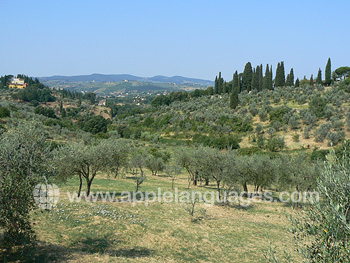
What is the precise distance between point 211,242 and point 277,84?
95488 millimetres

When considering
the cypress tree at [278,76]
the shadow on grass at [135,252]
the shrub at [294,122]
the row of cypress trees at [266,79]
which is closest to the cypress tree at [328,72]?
the row of cypress trees at [266,79]

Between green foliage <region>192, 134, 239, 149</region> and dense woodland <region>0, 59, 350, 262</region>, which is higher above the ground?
dense woodland <region>0, 59, 350, 262</region>

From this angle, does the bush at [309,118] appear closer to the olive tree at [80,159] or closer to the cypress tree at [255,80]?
the cypress tree at [255,80]

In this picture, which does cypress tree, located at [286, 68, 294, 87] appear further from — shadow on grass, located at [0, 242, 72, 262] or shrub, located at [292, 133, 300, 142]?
shadow on grass, located at [0, 242, 72, 262]

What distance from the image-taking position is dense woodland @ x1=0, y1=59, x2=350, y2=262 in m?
9.00

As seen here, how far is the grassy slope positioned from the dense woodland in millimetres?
3008

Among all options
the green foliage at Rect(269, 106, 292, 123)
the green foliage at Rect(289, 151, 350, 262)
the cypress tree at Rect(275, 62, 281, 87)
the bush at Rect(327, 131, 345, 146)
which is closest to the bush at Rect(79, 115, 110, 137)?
the green foliage at Rect(269, 106, 292, 123)

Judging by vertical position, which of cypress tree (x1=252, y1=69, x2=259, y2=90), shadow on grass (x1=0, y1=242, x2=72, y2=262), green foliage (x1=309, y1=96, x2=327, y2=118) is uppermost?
cypress tree (x1=252, y1=69, x2=259, y2=90)

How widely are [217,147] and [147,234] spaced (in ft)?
172

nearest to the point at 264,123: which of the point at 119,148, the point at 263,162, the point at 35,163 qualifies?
the point at 263,162

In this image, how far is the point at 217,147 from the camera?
69375 mm

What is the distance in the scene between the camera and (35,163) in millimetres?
10320

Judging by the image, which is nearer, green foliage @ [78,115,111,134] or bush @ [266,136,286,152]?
bush @ [266,136,286,152]

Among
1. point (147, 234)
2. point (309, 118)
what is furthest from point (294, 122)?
point (147, 234)
